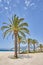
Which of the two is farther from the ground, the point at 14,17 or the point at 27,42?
the point at 14,17

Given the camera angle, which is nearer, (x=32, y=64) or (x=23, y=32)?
(x=32, y=64)

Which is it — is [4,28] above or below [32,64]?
above

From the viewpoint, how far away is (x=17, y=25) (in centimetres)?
3102

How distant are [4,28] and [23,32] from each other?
3672 millimetres

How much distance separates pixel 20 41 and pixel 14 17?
1588 cm

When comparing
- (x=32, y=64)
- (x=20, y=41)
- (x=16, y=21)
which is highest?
(x=16, y=21)

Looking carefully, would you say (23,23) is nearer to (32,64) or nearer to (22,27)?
(22,27)

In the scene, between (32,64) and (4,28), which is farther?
(4,28)

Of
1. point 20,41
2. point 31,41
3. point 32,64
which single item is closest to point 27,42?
point 31,41

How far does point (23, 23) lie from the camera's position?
31.1 meters

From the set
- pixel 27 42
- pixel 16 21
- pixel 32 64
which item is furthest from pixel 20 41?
pixel 32 64

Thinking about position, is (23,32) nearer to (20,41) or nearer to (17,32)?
(17,32)

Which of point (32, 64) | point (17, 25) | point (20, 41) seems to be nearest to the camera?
point (32, 64)

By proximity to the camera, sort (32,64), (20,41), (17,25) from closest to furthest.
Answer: (32,64) < (17,25) < (20,41)
